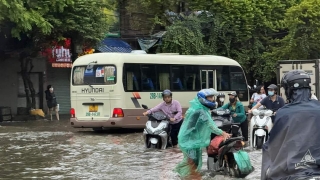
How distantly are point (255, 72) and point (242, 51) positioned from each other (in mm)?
1678

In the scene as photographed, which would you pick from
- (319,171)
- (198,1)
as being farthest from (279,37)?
(319,171)

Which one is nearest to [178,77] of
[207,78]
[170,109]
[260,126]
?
[207,78]

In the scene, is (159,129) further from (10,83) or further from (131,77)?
(10,83)

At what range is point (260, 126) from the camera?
13562 mm

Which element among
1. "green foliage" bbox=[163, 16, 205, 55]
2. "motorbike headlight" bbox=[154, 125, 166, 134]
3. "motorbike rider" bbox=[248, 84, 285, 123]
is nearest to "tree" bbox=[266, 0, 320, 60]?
"green foliage" bbox=[163, 16, 205, 55]

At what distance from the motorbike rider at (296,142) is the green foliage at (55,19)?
1880cm

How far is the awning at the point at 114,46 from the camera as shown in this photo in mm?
31280

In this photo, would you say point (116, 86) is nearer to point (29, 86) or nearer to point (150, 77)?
point (150, 77)

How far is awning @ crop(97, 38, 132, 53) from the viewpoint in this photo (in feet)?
103

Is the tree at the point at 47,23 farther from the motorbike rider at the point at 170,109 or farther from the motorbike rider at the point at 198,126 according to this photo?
the motorbike rider at the point at 198,126

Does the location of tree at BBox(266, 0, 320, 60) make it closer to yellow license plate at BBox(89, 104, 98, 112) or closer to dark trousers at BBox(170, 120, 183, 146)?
yellow license plate at BBox(89, 104, 98, 112)

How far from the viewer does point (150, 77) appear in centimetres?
1988

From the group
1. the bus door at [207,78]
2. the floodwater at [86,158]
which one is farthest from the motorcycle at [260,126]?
the bus door at [207,78]

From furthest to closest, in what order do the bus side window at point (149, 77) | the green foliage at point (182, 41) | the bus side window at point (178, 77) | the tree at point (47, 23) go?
1. the green foliage at point (182, 41)
2. the tree at point (47, 23)
3. the bus side window at point (178, 77)
4. the bus side window at point (149, 77)
